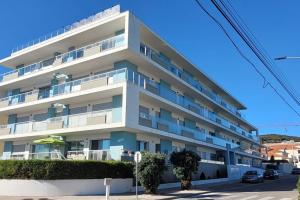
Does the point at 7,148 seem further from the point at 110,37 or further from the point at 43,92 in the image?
the point at 110,37

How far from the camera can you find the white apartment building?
1131 inches

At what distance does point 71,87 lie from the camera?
32.2 metres

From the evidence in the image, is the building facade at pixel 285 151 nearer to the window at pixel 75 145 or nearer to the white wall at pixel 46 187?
the window at pixel 75 145

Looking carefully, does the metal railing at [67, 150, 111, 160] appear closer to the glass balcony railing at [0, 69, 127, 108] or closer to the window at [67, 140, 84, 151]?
the window at [67, 140, 84, 151]

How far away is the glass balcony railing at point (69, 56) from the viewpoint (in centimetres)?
2972

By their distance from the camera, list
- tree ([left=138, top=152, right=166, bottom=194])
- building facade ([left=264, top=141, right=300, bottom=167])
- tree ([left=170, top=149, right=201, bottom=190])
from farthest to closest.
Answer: building facade ([left=264, top=141, right=300, bottom=167]) → tree ([left=170, top=149, right=201, bottom=190]) → tree ([left=138, top=152, right=166, bottom=194])

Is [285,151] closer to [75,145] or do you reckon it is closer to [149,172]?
[75,145]

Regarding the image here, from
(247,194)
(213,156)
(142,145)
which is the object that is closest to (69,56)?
(142,145)

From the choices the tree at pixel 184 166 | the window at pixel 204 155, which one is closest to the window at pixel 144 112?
the tree at pixel 184 166

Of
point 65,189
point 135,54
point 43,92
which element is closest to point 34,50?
point 43,92

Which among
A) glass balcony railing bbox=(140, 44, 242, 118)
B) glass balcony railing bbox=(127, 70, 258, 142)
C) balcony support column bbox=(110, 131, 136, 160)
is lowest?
balcony support column bbox=(110, 131, 136, 160)

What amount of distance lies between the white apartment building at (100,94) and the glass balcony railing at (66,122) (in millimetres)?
82

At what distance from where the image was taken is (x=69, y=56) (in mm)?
33750

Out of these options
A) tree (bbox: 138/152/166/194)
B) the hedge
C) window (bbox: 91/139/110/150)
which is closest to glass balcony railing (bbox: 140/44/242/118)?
window (bbox: 91/139/110/150)
